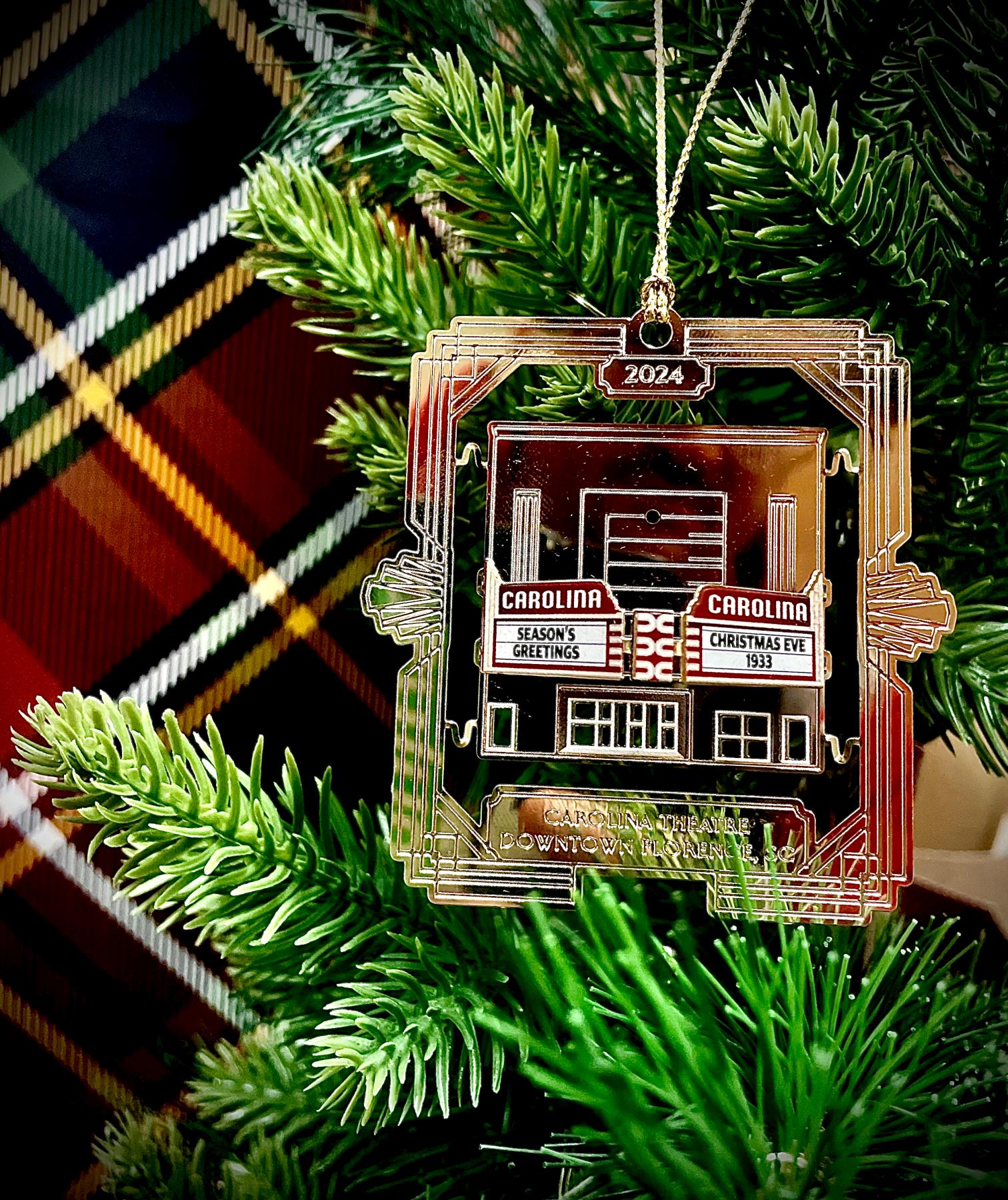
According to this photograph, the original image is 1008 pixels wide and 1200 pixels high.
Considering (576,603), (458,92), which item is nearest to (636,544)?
(576,603)

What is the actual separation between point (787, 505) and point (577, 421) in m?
0.08

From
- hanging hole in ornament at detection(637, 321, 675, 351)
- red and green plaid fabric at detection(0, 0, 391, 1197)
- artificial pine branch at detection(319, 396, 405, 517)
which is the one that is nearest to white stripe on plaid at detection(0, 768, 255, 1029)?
red and green plaid fabric at detection(0, 0, 391, 1197)

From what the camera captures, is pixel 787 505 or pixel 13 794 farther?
pixel 13 794

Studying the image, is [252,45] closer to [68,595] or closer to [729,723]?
[68,595]

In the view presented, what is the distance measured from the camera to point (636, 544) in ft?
1.03

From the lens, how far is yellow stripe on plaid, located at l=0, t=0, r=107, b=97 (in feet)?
1.42

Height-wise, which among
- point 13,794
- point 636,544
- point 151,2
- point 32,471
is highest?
point 151,2

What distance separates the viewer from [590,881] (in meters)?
0.30

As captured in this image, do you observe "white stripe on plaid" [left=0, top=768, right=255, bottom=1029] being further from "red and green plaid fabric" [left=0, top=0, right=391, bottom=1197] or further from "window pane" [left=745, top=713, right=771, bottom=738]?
"window pane" [left=745, top=713, right=771, bottom=738]

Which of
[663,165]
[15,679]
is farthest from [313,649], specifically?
[663,165]

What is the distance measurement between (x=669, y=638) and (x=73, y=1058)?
332 mm

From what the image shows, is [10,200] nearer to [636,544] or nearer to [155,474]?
[155,474]

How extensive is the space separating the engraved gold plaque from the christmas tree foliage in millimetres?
14

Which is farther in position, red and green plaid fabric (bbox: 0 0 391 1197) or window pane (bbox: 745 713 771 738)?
red and green plaid fabric (bbox: 0 0 391 1197)
